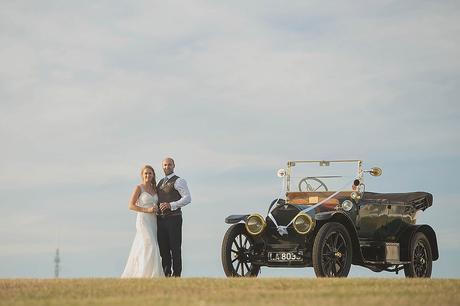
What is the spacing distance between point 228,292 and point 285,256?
444 centimetres

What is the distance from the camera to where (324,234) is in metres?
18.2

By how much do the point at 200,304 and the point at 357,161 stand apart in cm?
931

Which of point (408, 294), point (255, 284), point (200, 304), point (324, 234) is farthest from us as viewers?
point (324, 234)

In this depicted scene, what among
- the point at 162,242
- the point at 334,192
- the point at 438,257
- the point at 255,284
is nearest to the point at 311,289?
the point at 255,284

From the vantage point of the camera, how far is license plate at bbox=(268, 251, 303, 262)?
18.7 metres

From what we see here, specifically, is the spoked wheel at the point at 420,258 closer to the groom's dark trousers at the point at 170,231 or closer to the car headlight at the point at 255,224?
the car headlight at the point at 255,224

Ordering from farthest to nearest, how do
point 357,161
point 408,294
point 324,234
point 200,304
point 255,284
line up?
point 357,161 → point 324,234 → point 255,284 → point 408,294 → point 200,304

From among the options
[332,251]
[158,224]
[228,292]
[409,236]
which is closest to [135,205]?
[158,224]

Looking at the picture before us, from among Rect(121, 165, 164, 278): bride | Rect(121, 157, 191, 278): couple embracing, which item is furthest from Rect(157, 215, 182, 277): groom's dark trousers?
Rect(121, 165, 164, 278): bride

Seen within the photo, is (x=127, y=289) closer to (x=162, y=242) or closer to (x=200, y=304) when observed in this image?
(x=200, y=304)

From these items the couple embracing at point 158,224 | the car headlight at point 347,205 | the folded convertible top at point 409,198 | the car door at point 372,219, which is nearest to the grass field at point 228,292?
the couple embracing at point 158,224

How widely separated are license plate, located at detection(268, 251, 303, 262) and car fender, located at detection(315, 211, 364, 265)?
2.66ft

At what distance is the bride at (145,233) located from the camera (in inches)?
745

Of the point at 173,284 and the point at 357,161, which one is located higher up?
the point at 357,161
